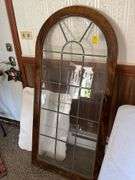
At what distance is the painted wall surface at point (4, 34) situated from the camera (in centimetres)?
188

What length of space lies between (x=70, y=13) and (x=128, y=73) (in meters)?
0.57

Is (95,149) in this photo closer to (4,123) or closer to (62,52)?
(62,52)

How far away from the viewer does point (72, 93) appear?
1.73 m

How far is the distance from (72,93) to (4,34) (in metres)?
0.83

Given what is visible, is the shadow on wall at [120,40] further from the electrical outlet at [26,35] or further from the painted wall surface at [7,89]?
the painted wall surface at [7,89]

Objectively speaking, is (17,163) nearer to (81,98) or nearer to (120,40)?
(81,98)

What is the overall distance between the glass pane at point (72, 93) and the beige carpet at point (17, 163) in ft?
0.39

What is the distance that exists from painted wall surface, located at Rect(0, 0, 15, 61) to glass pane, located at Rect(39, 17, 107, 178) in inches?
17.9

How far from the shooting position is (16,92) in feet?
7.59

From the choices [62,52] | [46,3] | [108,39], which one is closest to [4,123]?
[62,52]

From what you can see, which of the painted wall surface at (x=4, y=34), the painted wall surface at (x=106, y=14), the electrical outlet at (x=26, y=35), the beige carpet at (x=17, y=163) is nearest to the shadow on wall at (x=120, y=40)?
the painted wall surface at (x=106, y=14)

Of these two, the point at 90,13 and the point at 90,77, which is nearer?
the point at 90,13

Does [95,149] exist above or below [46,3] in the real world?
below

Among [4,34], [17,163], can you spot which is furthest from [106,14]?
[17,163]
